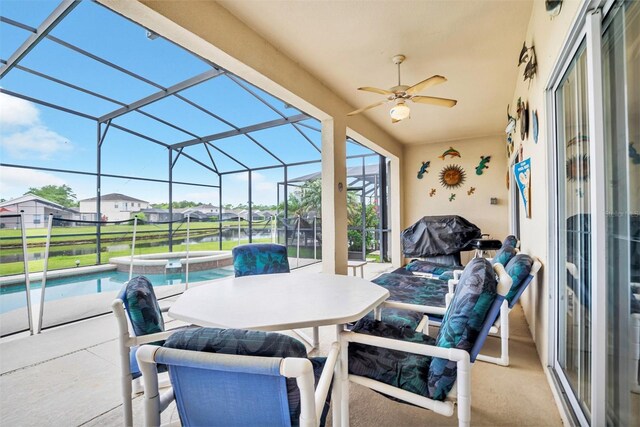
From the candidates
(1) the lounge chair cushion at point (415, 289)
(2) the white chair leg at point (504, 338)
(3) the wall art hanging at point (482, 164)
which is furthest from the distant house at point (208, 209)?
(2) the white chair leg at point (504, 338)

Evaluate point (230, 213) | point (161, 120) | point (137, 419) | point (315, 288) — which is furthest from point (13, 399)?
point (230, 213)

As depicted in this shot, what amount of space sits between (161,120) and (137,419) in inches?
213

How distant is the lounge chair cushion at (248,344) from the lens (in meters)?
0.73

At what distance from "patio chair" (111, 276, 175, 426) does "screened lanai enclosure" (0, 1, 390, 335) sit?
7.50 feet

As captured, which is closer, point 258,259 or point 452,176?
point 258,259

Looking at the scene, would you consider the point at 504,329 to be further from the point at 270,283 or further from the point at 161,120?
the point at 161,120

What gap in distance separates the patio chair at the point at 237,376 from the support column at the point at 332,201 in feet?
10.0

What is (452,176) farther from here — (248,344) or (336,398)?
(248,344)

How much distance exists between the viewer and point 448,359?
1096 millimetres

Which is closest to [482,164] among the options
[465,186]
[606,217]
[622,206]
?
[465,186]

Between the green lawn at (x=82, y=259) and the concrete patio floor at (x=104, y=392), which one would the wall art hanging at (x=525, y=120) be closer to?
the concrete patio floor at (x=104, y=392)

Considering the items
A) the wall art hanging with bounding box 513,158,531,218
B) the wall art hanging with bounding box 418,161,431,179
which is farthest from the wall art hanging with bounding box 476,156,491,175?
the wall art hanging with bounding box 513,158,531,218

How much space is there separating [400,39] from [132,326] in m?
3.16

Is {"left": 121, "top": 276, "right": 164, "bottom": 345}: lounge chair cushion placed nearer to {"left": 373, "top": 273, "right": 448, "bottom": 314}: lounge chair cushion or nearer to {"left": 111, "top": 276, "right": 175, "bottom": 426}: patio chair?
{"left": 111, "top": 276, "right": 175, "bottom": 426}: patio chair
